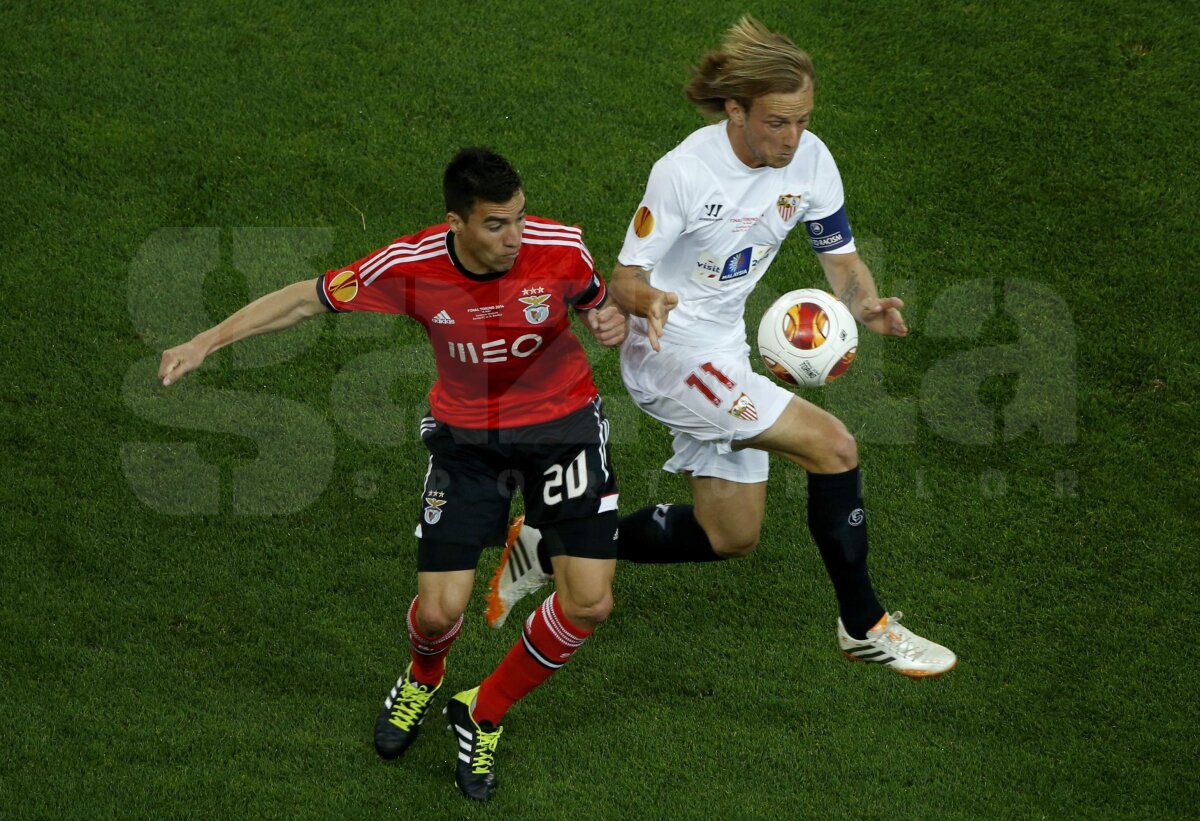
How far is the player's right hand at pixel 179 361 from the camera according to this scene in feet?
18.0

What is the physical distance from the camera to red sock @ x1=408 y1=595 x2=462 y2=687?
599cm

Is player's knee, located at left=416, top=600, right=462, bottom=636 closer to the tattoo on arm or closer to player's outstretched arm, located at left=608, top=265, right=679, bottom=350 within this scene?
player's outstretched arm, located at left=608, top=265, right=679, bottom=350

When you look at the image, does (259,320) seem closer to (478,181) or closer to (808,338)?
(478,181)

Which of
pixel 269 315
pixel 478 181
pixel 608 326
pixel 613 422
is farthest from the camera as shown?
pixel 613 422

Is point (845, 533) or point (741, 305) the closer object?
point (845, 533)

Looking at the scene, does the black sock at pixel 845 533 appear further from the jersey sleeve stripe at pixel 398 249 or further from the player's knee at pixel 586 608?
the jersey sleeve stripe at pixel 398 249

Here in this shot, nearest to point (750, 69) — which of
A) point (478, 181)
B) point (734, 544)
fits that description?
point (478, 181)

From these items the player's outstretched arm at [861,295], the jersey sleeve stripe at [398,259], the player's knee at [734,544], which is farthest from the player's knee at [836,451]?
the jersey sleeve stripe at [398,259]

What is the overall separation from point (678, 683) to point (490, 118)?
4.50 meters

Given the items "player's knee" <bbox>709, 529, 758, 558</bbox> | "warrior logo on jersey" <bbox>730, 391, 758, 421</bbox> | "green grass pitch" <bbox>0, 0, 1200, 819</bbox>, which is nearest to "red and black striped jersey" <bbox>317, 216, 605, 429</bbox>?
"warrior logo on jersey" <bbox>730, 391, 758, 421</bbox>

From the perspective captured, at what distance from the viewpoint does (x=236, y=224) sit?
28.9 ft

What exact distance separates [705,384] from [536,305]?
2.64ft

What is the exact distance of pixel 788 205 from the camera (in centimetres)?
606

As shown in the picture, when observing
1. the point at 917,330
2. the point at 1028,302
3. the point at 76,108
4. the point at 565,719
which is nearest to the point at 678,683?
the point at 565,719
